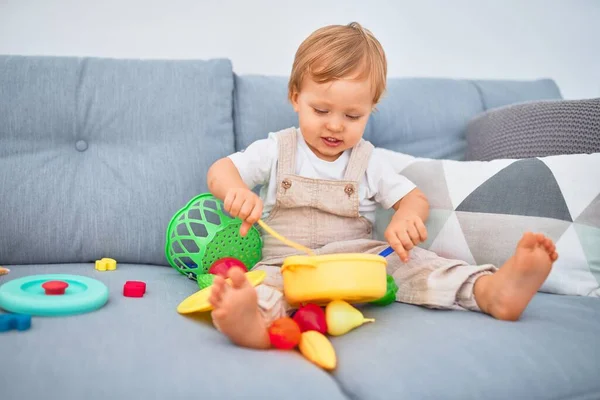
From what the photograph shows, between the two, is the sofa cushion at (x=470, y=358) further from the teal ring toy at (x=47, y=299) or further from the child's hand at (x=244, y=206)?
the teal ring toy at (x=47, y=299)

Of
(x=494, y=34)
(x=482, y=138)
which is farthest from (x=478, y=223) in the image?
(x=494, y=34)

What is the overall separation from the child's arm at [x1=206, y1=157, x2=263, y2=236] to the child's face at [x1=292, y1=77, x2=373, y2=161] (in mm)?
194

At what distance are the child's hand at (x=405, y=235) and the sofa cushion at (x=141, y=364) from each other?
13.9 inches

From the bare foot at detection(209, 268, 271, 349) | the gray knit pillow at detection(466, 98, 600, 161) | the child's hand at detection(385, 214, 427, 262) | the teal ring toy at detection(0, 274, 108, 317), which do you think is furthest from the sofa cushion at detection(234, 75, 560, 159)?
the bare foot at detection(209, 268, 271, 349)

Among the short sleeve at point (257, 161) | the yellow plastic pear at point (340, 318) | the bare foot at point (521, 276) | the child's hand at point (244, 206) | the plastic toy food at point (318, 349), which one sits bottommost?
the plastic toy food at point (318, 349)

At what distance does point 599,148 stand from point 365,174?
538mm

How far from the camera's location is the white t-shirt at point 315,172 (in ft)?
4.40

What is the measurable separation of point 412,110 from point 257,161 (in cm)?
61

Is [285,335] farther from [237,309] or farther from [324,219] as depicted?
[324,219]

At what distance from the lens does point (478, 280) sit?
1.09 metres

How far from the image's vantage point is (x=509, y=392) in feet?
2.72

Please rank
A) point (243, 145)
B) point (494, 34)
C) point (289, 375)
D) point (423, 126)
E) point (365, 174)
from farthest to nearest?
point (494, 34) → point (423, 126) → point (243, 145) → point (365, 174) → point (289, 375)

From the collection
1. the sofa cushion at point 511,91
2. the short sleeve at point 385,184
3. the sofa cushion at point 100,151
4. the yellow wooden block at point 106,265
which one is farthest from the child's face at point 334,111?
the sofa cushion at point 511,91

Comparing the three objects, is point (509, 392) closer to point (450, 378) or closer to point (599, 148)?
point (450, 378)
